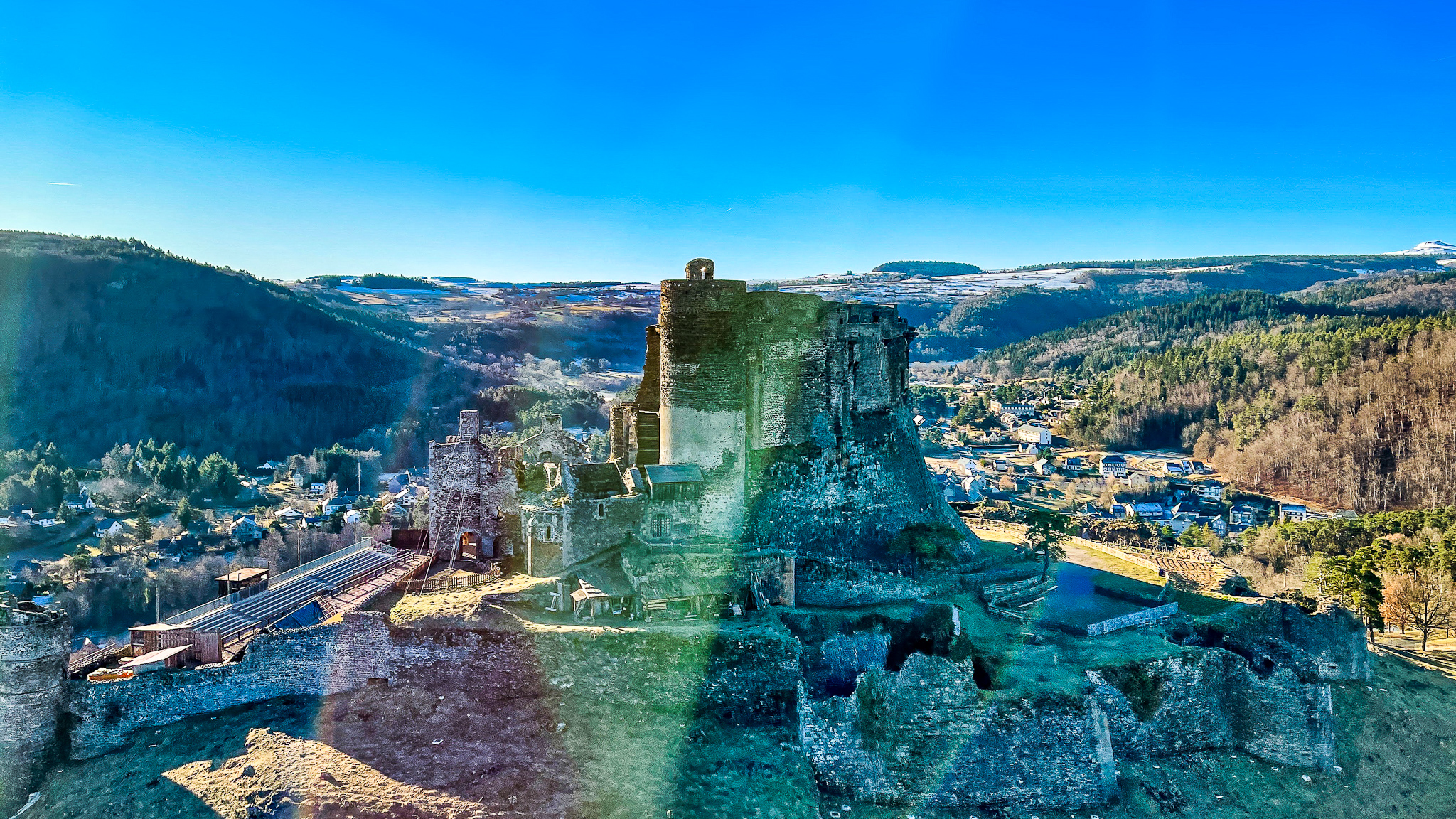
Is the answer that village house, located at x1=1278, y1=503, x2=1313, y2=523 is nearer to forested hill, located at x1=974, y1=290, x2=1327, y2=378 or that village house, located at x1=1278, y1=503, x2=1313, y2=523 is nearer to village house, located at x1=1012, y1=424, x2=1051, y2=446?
village house, located at x1=1012, y1=424, x2=1051, y2=446

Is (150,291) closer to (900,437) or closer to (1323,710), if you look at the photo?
(900,437)

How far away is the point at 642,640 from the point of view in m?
21.3

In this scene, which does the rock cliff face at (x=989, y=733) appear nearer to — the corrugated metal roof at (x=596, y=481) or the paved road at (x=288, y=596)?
→ the corrugated metal roof at (x=596, y=481)

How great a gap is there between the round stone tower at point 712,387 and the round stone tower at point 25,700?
706 inches

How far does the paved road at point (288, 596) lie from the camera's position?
1085 inches

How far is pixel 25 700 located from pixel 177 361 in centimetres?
12152

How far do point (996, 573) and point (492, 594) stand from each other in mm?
18293

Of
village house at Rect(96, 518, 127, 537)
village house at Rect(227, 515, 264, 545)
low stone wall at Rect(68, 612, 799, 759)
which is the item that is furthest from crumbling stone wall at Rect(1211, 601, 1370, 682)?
village house at Rect(96, 518, 127, 537)

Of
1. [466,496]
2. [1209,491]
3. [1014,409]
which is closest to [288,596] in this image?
[466,496]

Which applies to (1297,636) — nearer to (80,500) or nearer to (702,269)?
(702,269)

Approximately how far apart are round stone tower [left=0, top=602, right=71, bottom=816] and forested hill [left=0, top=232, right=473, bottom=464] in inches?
3390

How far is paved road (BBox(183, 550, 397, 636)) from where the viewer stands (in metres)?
27.6

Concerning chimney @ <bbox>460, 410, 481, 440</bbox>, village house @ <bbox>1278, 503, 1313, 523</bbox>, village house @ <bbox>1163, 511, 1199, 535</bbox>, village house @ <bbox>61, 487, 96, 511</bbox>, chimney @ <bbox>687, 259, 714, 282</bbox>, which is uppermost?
chimney @ <bbox>687, 259, 714, 282</bbox>

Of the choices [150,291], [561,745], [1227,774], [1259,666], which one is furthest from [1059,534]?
[150,291]
